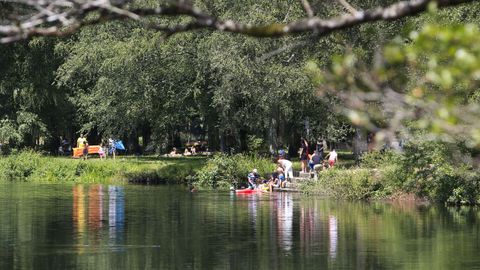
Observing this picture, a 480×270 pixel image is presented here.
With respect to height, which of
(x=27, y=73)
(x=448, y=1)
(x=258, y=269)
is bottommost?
(x=258, y=269)

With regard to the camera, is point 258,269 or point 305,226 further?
point 305,226

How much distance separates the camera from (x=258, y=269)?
20391 mm

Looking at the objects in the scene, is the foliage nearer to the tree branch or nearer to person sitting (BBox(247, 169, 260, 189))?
person sitting (BBox(247, 169, 260, 189))

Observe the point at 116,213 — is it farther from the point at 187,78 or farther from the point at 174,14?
the point at 174,14

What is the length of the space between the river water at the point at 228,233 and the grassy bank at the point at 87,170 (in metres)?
Result: 7.92

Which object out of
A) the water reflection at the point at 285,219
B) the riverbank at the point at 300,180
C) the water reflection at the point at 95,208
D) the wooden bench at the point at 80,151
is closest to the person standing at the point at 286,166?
the riverbank at the point at 300,180

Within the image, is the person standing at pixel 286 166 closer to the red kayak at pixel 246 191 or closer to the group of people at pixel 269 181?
the group of people at pixel 269 181

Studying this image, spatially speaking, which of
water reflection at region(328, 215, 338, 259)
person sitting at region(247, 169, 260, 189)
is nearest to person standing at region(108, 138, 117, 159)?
person sitting at region(247, 169, 260, 189)

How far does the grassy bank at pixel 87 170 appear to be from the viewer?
46406 mm

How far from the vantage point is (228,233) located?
86.3 feet

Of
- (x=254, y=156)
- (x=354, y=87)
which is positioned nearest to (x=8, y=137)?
(x=254, y=156)

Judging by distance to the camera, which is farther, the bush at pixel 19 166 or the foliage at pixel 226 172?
the bush at pixel 19 166

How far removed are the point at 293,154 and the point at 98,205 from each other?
27021mm

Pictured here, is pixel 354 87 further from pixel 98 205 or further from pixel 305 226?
pixel 98 205
